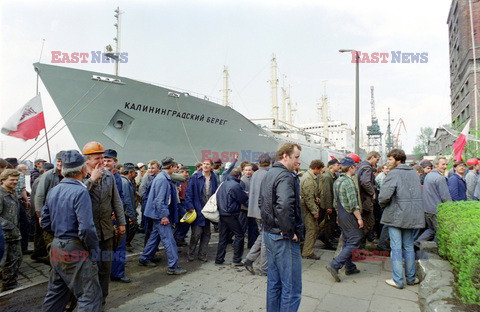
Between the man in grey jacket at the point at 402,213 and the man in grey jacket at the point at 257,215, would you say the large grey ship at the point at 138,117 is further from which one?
the man in grey jacket at the point at 402,213

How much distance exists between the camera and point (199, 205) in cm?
532

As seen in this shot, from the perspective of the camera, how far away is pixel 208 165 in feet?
18.3

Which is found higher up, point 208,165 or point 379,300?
point 208,165

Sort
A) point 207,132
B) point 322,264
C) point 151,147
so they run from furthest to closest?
point 207,132 < point 151,147 < point 322,264

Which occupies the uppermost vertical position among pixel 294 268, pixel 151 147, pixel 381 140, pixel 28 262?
pixel 381 140

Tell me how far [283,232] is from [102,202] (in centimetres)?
213

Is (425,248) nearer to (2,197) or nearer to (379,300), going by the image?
(379,300)

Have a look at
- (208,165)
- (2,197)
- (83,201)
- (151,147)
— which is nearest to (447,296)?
(83,201)

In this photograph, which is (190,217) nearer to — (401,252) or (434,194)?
(401,252)

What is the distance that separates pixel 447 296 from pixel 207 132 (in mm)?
14322

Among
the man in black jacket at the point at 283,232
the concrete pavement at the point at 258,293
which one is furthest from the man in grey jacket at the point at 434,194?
the man in black jacket at the point at 283,232

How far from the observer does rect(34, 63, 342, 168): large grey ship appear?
12.6 meters

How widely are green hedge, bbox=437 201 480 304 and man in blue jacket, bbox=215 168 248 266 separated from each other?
2.92 metres

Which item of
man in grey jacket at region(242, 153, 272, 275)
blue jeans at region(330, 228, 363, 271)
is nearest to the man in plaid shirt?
blue jeans at region(330, 228, 363, 271)
